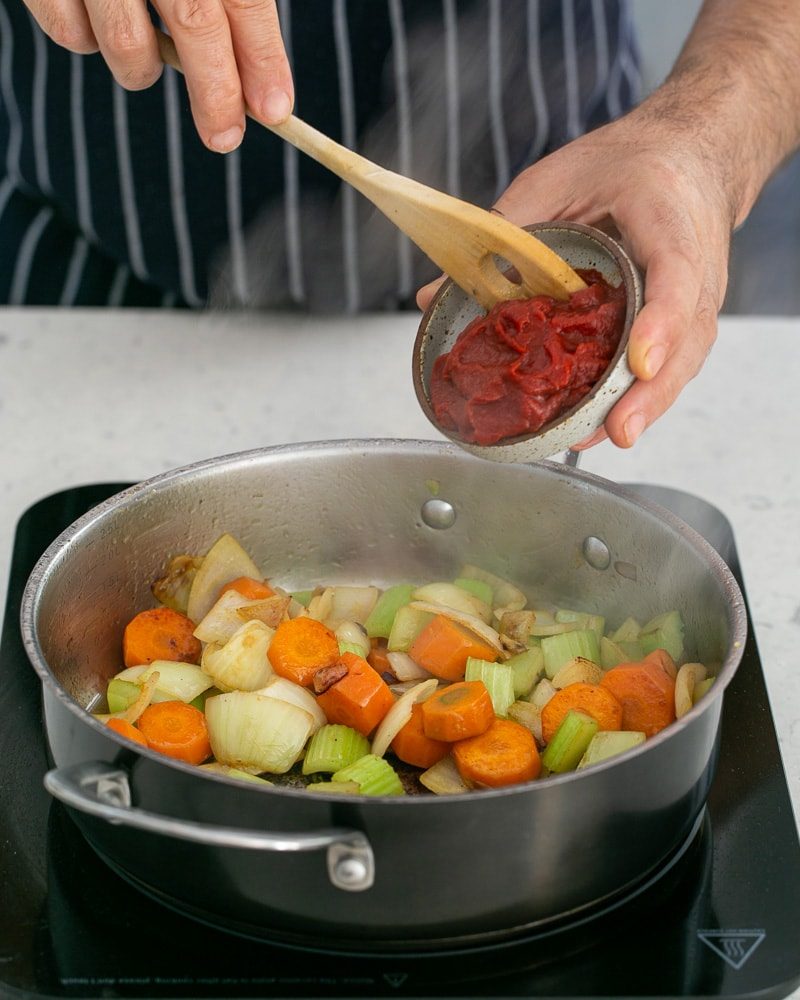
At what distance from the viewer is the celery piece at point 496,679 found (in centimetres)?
112

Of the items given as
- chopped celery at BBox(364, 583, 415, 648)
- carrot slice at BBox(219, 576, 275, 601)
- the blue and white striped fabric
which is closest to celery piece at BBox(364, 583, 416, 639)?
chopped celery at BBox(364, 583, 415, 648)

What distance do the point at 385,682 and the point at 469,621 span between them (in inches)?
→ 4.3

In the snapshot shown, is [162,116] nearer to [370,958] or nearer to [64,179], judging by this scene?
[64,179]

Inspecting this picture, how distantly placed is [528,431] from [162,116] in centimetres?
101

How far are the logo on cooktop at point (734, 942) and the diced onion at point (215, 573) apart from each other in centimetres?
62

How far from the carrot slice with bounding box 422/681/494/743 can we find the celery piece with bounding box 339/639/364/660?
0.17 meters

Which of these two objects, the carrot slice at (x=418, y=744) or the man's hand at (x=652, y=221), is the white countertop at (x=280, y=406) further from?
the carrot slice at (x=418, y=744)

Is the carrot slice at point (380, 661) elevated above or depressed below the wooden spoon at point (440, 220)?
below

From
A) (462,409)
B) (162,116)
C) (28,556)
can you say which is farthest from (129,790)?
(162,116)

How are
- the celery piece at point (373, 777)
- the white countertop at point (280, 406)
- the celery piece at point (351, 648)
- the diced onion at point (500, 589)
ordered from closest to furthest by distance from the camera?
the celery piece at point (373, 777) < the celery piece at point (351, 648) < the diced onion at point (500, 589) < the white countertop at point (280, 406)

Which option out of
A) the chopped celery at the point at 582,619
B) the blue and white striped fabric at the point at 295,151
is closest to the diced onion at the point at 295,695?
the chopped celery at the point at 582,619

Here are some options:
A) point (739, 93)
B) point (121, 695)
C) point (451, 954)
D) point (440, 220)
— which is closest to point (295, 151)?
point (739, 93)

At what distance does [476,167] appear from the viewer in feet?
6.18

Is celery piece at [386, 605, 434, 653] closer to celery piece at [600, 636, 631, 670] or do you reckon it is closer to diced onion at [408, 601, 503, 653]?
diced onion at [408, 601, 503, 653]
